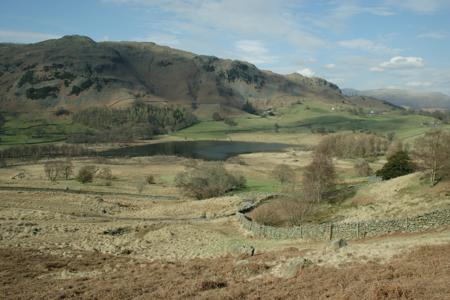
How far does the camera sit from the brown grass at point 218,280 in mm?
17719

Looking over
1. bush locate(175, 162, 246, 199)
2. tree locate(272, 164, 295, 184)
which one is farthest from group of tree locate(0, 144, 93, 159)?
tree locate(272, 164, 295, 184)

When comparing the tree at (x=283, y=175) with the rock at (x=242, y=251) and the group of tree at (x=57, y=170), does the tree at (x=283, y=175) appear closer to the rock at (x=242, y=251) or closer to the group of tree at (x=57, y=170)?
the group of tree at (x=57, y=170)

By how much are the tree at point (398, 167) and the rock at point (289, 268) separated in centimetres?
4957

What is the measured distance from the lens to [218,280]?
2302 centimetres

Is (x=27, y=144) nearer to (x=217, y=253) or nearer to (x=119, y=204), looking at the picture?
(x=119, y=204)

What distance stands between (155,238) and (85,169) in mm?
61749

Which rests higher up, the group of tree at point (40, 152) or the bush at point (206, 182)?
the bush at point (206, 182)

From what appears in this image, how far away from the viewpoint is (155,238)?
43.0 metres

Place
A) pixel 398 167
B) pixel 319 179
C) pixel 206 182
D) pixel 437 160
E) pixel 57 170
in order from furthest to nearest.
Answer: pixel 57 170, pixel 206 182, pixel 398 167, pixel 319 179, pixel 437 160

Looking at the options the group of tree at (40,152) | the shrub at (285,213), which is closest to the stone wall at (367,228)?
the shrub at (285,213)

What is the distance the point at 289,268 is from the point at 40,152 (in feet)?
560

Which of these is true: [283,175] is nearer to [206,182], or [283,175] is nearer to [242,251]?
[206,182]

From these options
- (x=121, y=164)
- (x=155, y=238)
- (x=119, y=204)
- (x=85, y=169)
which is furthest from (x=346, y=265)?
(x=121, y=164)

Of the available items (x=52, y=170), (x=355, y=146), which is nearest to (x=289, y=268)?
(x=52, y=170)
